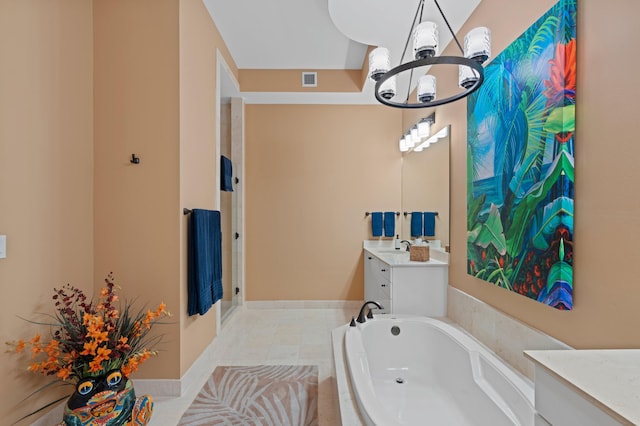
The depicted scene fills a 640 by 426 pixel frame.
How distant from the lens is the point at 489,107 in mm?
1857

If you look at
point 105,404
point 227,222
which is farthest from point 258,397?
point 227,222

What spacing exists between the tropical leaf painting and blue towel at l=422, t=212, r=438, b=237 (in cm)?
73

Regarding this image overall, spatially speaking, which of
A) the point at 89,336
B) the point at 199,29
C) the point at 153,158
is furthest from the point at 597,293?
the point at 199,29

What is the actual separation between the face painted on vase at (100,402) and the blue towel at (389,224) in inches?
120

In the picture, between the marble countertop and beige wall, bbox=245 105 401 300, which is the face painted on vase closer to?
the marble countertop

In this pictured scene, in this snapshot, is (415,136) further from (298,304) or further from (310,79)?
(298,304)

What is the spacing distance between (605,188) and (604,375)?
0.82 m

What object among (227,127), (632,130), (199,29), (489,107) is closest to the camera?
(632,130)

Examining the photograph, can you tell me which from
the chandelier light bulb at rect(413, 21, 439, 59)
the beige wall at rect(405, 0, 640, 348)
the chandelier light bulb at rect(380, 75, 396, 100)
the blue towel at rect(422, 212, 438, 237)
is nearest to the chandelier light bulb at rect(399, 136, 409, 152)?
the blue towel at rect(422, 212, 438, 237)

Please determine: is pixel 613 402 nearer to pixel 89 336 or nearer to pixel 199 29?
pixel 89 336

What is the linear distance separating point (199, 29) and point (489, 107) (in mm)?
2233

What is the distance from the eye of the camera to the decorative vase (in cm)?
155

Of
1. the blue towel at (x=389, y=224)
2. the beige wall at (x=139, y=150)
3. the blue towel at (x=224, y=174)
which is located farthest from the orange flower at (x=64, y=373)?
the blue towel at (x=389, y=224)

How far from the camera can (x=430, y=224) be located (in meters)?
2.84
